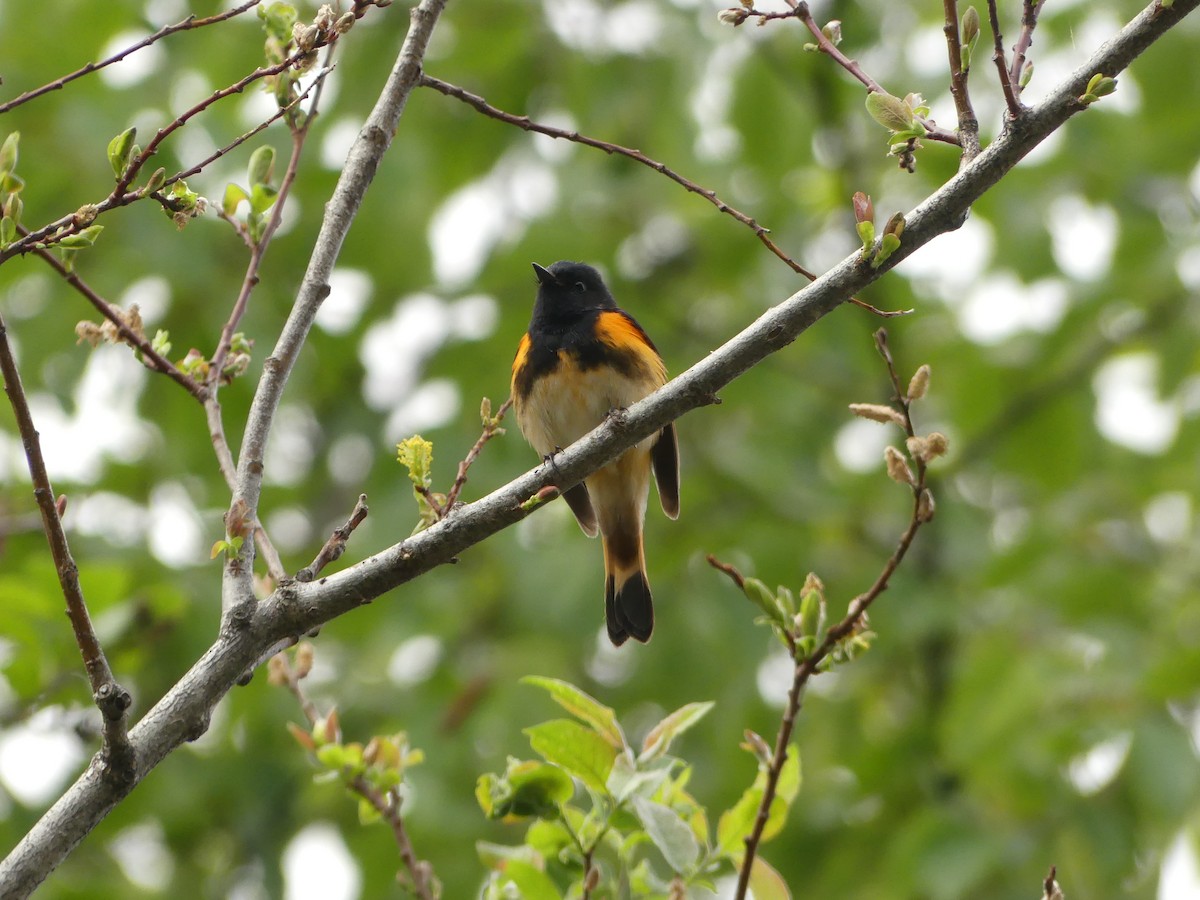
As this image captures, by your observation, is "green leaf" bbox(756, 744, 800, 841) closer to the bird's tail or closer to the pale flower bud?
the pale flower bud

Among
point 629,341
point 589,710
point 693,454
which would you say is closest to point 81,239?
point 589,710

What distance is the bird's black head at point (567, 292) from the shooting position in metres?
4.81

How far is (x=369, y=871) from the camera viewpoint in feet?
16.7

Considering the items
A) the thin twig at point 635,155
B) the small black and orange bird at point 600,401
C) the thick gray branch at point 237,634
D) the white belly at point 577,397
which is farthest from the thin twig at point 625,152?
the white belly at point 577,397

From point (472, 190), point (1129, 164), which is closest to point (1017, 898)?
point (1129, 164)

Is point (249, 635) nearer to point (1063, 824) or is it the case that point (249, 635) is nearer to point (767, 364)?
point (1063, 824)

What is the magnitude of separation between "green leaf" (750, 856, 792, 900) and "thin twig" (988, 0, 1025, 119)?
1.36 m

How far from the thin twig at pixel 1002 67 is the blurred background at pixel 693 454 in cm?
291

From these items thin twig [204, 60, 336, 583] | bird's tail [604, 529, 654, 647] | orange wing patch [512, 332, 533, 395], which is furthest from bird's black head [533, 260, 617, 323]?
thin twig [204, 60, 336, 583]

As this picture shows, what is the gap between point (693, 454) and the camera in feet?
19.7

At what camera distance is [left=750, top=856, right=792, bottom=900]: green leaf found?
7.50 feet

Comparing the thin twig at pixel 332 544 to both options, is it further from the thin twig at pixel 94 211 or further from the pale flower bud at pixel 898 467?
the pale flower bud at pixel 898 467

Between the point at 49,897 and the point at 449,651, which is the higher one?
the point at 449,651

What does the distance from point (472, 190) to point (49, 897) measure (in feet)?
12.7
